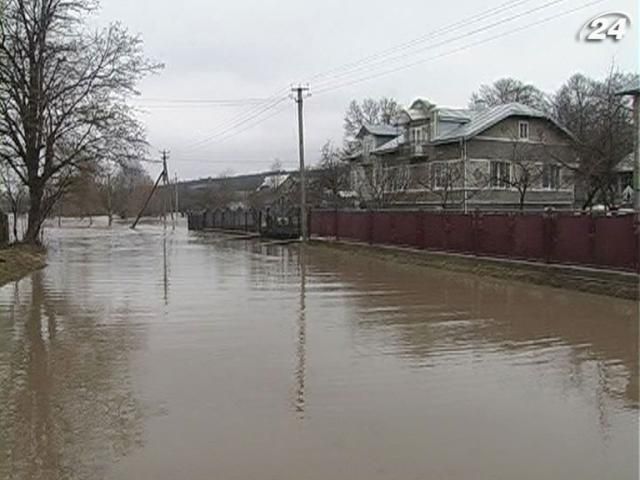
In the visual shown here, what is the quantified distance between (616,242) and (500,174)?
31.6m

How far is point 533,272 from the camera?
60.0ft

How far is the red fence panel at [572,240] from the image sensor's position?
17.0 metres

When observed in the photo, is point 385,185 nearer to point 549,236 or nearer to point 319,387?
point 549,236

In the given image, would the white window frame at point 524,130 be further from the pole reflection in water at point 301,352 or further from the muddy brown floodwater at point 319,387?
the muddy brown floodwater at point 319,387

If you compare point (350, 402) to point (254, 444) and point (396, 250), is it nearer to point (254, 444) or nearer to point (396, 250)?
point (254, 444)

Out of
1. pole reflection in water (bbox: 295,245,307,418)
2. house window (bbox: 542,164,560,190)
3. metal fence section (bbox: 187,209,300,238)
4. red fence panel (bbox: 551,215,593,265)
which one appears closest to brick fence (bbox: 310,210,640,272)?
red fence panel (bbox: 551,215,593,265)

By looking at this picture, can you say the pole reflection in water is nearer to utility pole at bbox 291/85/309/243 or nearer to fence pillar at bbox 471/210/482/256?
fence pillar at bbox 471/210/482/256

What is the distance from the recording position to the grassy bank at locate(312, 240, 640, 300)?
600 inches

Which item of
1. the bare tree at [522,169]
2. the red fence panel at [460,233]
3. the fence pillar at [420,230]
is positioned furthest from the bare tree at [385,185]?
the red fence panel at [460,233]

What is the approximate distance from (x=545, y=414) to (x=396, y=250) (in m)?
20.0

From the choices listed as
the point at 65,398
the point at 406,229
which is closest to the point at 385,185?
the point at 406,229

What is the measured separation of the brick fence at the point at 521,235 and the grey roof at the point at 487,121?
17604 millimetres

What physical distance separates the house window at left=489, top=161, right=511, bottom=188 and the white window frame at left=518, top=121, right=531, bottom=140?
204 centimetres

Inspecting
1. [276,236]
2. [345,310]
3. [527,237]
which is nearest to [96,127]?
[276,236]
